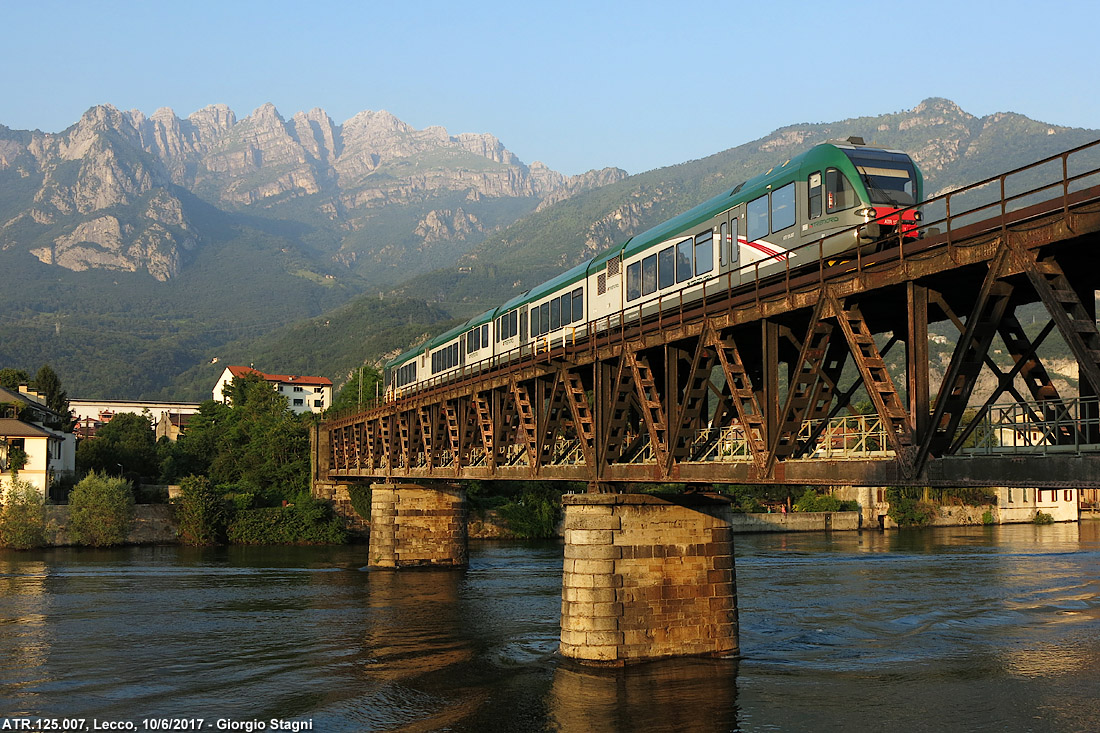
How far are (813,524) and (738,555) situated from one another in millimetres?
32495

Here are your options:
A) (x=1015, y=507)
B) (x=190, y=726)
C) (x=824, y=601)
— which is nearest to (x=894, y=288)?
(x=190, y=726)

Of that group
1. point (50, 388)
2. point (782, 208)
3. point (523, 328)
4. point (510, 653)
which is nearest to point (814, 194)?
point (782, 208)

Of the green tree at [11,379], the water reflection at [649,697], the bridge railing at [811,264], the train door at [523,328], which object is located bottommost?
the water reflection at [649,697]

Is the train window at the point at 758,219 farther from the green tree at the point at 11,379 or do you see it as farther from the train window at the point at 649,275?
the green tree at the point at 11,379

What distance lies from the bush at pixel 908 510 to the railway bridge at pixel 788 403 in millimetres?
74893

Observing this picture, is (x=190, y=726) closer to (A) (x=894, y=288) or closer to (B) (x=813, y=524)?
(A) (x=894, y=288)

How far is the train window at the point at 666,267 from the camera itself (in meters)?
35.0

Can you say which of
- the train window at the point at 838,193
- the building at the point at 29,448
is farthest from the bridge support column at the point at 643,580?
the building at the point at 29,448

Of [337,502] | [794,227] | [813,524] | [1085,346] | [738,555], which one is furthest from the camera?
[813,524]

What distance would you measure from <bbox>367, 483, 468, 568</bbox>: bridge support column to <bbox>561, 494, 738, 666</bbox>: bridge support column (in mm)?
36211

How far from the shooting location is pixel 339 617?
46.9 metres

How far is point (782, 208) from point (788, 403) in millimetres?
9676

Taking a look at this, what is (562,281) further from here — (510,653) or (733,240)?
(510,653)

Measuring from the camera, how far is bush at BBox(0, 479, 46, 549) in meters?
78.4
